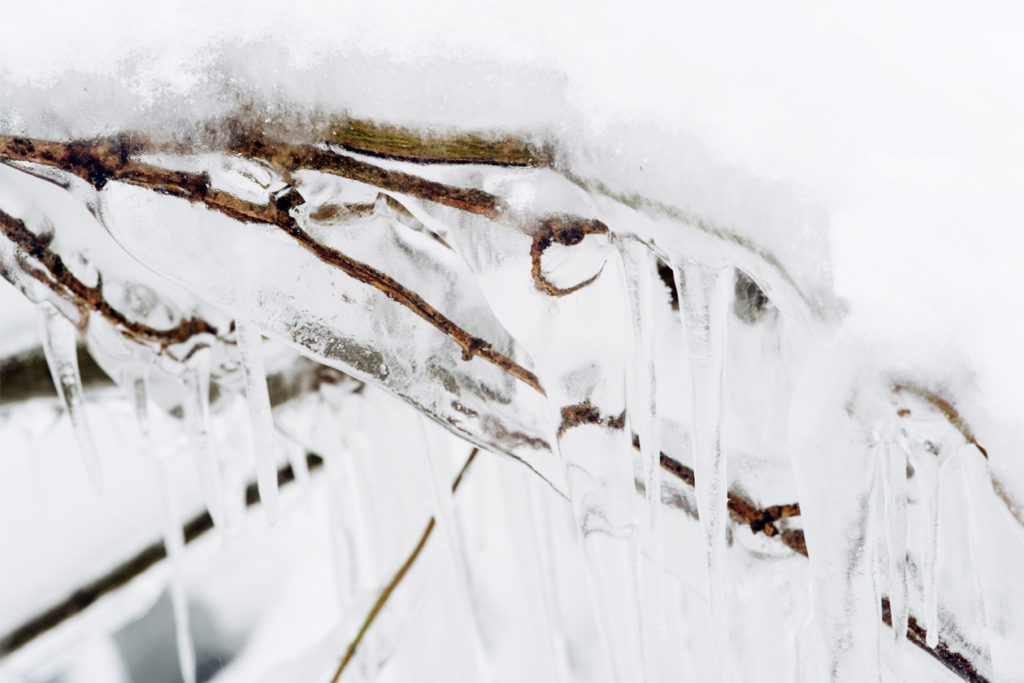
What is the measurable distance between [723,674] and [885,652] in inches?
4.6

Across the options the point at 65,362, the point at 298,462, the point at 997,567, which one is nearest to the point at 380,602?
the point at 298,462

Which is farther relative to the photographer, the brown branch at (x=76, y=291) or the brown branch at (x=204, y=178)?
the brown branch at (x=76, y=291)

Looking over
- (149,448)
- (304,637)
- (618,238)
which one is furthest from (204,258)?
(304,637)

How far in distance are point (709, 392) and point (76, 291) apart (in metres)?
0.54

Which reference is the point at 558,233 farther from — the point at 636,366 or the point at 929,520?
the point at 929,520

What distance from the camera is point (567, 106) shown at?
416 mm

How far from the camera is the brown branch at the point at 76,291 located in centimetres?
57

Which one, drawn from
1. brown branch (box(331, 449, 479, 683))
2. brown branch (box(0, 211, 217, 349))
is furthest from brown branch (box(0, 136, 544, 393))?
brown branch (box(331, 449, 479, 683))

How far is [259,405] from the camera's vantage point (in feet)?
2.14

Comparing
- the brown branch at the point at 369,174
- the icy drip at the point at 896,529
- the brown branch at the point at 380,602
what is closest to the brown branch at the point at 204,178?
the brown branch at the point at 369,174

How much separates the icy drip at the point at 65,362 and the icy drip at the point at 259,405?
236 mm

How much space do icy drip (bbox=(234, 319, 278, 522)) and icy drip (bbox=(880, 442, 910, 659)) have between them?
18.2 inches

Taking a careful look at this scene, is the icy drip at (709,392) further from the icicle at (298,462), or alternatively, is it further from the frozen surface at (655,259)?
the icicle at (298,462)

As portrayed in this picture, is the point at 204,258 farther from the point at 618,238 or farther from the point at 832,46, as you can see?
the point at 832,46
